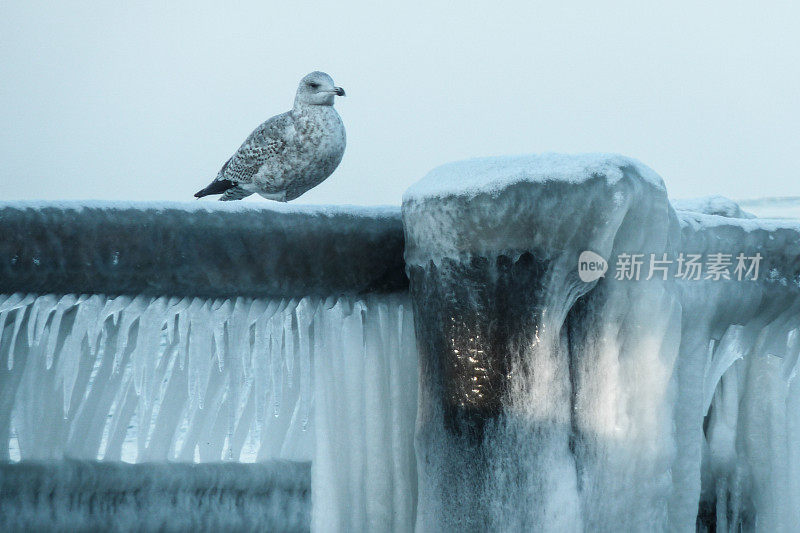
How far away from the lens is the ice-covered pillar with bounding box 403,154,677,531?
68 centimetres

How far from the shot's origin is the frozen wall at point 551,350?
0.69 metres

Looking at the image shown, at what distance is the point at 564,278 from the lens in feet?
2.26

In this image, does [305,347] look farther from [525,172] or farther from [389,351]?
[525,172]

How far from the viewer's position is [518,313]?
0.69m

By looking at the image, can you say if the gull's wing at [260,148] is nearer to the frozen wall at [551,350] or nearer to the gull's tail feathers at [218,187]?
the gull's tail feathers at [218,187]

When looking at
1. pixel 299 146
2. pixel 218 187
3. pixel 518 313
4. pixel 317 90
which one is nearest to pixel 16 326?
pixel 518 313

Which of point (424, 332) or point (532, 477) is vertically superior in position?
point (424, 332)

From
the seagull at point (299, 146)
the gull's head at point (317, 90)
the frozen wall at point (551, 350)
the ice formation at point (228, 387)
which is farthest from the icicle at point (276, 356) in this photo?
the gull's head at point (317, 90)

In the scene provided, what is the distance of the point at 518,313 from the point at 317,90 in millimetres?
1976

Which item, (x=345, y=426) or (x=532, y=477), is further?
(x=345, y=426)

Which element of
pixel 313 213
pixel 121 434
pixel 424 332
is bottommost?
pixel 121 434

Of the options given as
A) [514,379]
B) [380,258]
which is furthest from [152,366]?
[514,379]

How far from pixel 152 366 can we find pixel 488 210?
1.22ft

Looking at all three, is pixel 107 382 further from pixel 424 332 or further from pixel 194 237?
pixel 424 332
